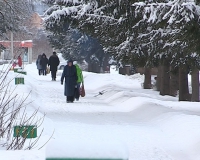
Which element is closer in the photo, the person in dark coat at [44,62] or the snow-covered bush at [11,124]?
the snow-covered bush at [11,124]

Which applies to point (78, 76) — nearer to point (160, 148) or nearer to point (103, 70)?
point (160, 148)

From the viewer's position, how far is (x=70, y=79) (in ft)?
68.6

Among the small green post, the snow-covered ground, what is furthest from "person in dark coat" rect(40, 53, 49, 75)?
the small green post

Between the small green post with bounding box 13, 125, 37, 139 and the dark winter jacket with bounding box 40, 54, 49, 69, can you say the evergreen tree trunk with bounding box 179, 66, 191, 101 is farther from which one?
the dark winter jacket with bounding box 40, 54, 49, 69

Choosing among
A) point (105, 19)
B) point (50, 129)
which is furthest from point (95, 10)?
point (50, 129)

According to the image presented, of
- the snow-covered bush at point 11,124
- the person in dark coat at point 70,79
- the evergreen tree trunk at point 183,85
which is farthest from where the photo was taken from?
the evergreen tree trunk at point 183,85

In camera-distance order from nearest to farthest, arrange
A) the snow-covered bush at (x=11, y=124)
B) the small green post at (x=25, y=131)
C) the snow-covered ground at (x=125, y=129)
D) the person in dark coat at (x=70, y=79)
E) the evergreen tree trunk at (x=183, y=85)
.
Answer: the snow-covered ground at (x=125, y=129), the snow-covered bush at (x=11, y=124), the small green post at (x=25, y=131), the person in dark coat at (x=70, y=79), the evergreen tree trunk at (x=183, y=85)

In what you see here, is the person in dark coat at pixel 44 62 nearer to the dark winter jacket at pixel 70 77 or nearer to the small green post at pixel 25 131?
the dark winter jacket at pixel 70 77

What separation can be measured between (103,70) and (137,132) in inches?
1517

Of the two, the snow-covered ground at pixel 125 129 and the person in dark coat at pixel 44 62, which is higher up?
the person in dark coat at pixel 44 62

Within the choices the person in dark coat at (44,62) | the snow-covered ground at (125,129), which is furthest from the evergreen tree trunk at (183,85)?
the person in dark coat at (44,62)

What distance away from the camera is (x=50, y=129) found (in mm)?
12008

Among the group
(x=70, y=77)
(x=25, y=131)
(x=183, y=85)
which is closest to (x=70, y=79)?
(x=70, y=77)

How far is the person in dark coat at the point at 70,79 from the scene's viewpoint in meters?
20.8
